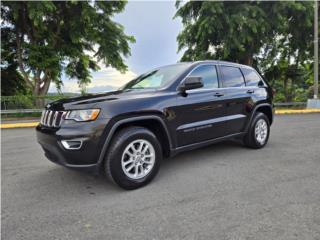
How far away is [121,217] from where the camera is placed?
254cm

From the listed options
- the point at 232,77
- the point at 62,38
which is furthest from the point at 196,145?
the point at 62,38

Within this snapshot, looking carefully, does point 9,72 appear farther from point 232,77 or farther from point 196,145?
point 196,145

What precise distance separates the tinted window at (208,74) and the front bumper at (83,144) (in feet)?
6.17

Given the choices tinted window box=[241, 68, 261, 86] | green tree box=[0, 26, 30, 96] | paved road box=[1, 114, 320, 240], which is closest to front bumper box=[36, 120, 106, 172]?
paved road box=[1, 114, 320, 240]

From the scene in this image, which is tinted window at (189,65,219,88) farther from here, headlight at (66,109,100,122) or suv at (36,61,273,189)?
headlight at (66,109,100,122)

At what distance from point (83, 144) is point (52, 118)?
619 millimetres

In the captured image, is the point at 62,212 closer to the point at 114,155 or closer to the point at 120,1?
the point at 114,155

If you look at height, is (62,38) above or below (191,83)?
above

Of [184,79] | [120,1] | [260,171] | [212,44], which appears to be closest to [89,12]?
[120,1]

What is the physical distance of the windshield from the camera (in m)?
3.78

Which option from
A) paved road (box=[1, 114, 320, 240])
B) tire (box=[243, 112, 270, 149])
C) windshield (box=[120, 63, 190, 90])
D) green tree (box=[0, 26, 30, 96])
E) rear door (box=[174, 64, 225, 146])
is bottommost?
paved road (box=[1, 114, 320, 240])

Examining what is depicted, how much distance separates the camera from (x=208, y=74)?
4164mm

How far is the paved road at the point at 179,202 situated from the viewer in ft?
7.48

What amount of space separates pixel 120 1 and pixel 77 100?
15.7 m
